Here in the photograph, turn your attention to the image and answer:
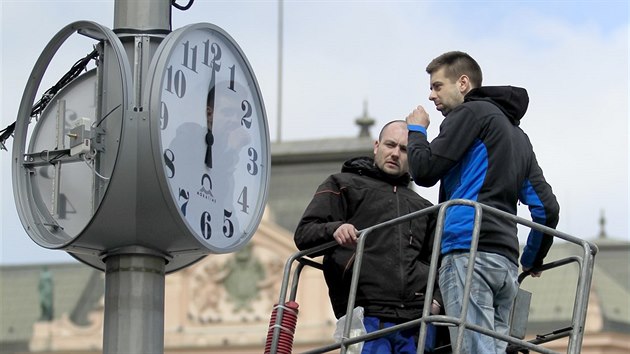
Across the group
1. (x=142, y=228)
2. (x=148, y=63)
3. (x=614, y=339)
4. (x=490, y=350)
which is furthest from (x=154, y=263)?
(x=614, y=339)

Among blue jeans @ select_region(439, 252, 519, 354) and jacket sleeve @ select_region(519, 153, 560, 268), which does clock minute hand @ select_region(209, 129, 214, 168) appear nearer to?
blue jeans @ select_region(439, 252, 519, 354)

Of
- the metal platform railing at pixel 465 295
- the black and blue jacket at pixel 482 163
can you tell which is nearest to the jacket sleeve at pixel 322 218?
the metal platform railing at pixel 465 295

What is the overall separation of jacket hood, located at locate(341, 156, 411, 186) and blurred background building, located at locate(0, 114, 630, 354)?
42.9 meters

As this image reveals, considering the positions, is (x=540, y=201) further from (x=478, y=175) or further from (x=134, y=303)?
(x=134, y=303)

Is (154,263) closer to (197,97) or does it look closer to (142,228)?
(142,228)

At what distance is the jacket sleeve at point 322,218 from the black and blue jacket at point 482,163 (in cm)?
55

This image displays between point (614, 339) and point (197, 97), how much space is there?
157 ft

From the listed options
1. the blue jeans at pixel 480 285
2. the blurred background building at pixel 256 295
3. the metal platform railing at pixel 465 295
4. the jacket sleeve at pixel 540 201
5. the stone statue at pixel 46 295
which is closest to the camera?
the metal platform railing at pixel 465 295

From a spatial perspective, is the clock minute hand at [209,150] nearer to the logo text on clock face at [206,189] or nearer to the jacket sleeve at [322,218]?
the logo text on clock face at [206,189]

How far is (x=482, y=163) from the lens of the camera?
9.02m

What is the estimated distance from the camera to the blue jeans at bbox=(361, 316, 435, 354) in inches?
370

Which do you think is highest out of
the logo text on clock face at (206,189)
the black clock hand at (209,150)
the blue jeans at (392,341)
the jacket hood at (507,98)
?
the jacket hood at (507,98)

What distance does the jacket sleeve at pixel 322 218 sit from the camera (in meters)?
9.43

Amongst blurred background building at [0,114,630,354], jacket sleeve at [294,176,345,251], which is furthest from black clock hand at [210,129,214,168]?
blurred background building at [0,114,630,354]
